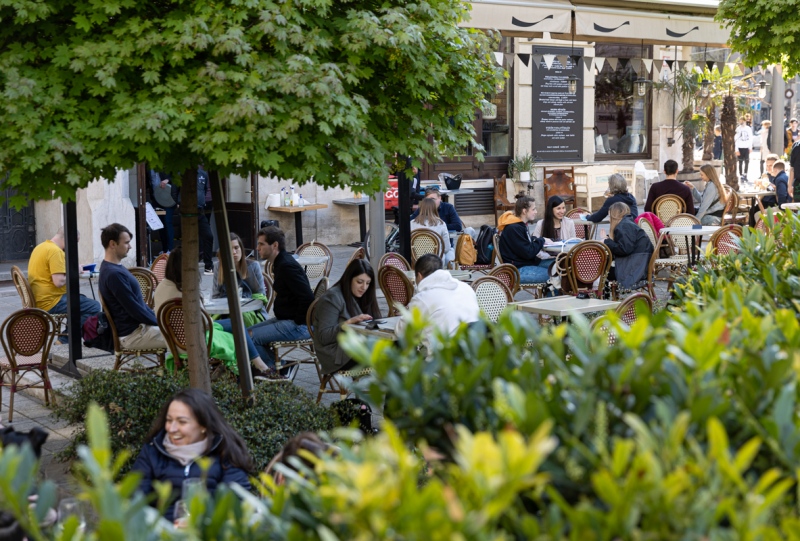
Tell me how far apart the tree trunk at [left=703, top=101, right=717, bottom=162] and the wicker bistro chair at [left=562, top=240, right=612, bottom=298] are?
14.2 metres

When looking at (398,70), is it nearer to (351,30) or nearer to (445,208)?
(351,30)

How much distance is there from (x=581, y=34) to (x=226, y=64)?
5772mm

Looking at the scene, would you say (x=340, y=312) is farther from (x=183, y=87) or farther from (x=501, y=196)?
(x=501, y=196)

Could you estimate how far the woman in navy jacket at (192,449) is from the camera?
4.39 meters

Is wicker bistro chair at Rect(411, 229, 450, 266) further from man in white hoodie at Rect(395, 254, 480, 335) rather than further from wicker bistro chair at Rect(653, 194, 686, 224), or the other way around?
man in white hoodie at Rect(395, 254, 480, 335)

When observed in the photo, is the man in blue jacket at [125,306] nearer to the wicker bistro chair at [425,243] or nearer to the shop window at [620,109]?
the wicker bistro chair at [425,243]

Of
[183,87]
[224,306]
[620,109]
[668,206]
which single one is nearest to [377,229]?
[224,306]

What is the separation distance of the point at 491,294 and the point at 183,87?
414 cm

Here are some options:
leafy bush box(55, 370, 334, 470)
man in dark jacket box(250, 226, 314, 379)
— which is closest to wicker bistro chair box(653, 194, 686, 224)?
man in dark jacket box(250, 226, 314, 379)

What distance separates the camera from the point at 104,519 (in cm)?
170

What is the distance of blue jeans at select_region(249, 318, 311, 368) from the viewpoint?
26.7ft

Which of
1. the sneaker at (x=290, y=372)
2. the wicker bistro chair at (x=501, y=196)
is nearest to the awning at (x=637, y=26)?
the sneaker at (x=290, y=372)

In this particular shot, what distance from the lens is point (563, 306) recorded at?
26.6 feet

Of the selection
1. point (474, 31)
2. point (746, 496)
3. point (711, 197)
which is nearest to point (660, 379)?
point (746, 496)
